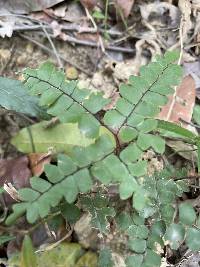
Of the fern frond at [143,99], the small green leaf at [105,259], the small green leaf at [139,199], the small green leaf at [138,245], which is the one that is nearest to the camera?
the small green leaf at [139,199]

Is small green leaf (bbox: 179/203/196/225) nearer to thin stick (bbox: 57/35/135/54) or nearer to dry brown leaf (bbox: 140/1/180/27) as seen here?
thin stick (bbox: 57/35/135/54)

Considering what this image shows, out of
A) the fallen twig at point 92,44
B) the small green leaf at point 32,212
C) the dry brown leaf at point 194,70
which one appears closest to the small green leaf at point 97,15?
the fallen twig at point 92,44

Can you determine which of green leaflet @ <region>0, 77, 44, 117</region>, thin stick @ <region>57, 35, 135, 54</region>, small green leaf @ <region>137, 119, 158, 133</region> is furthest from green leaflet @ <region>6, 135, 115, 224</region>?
thin stick @ <region>57, 35, 135, 54</region>

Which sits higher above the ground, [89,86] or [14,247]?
[89,86]

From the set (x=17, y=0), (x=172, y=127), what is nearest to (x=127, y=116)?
(x=172, y=127)

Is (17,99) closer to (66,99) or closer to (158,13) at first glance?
(66,99)

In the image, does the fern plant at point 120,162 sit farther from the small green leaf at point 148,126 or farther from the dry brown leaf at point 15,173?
the dry brown leaf at point 15,173

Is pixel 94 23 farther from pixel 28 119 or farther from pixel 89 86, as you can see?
pixel 28 119
